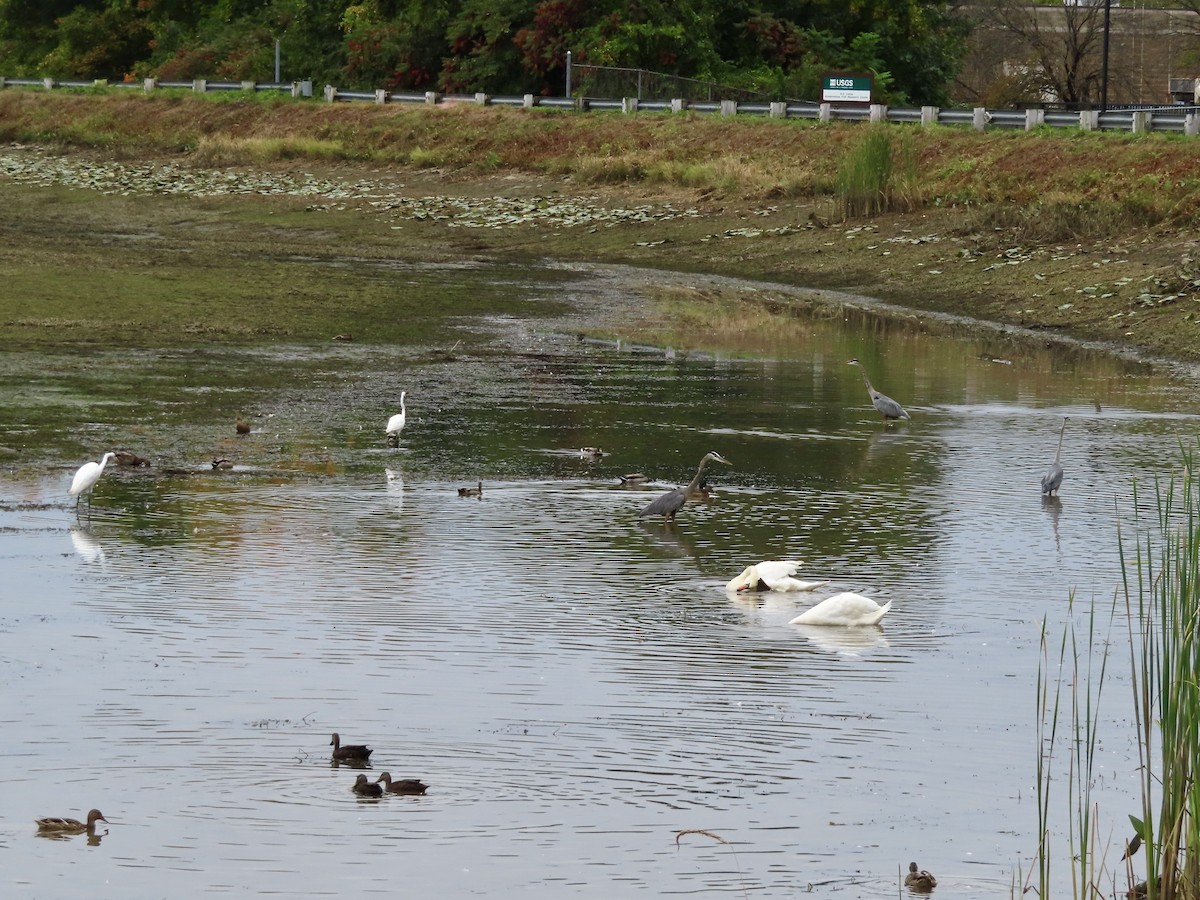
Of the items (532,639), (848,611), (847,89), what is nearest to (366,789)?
(532,639)

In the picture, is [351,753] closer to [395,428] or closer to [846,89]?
[395,428]

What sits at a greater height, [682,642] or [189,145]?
[189,145]

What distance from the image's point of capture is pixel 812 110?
47.8 metres

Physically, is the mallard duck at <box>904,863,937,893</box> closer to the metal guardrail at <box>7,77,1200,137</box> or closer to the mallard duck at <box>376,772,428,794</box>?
the mallard duck at <box>376,772,428,794</box>

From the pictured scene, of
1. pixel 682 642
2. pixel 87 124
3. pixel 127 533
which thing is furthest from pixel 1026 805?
pixel 87 124

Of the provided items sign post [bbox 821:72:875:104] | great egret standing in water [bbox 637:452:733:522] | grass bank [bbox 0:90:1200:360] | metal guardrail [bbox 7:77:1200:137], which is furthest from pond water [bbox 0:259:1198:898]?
sign post [bbox 821:72:875:104]

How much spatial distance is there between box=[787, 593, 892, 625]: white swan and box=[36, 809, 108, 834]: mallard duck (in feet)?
15.0

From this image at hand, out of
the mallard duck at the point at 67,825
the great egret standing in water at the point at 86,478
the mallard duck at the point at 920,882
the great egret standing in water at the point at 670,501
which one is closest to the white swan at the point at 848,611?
the great egret standing in water at the point at 670,501

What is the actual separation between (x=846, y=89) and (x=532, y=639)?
39211 millimetres

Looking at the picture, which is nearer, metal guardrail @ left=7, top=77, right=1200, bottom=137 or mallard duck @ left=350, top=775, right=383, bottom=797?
mallard duck @ left=350, top=775, right=383, bottom=797

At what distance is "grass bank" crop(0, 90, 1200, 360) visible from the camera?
29.7 metres

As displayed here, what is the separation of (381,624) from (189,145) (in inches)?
1908

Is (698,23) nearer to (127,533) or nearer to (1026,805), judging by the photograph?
(127,533)

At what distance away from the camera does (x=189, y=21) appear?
81.0m
